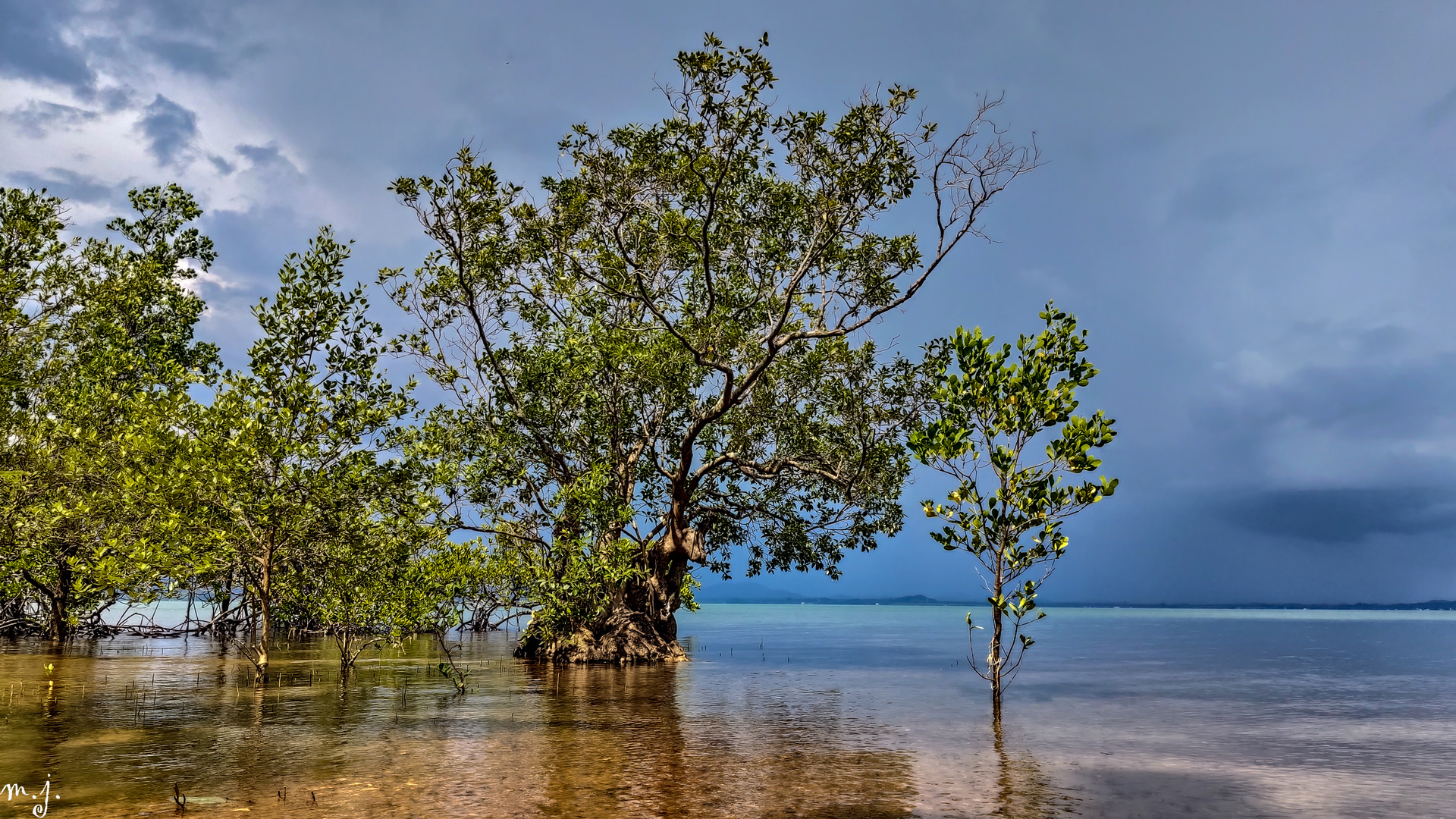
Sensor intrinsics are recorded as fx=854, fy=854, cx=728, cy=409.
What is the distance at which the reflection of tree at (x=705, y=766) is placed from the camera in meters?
11.1

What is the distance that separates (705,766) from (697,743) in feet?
6.93

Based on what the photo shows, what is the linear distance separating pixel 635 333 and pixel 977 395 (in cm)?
1506

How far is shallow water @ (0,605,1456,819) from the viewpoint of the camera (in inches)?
454

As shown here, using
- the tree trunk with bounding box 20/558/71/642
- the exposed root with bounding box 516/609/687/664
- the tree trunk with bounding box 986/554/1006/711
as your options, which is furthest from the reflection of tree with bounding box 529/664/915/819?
the tree trunk with bounding box 20/558/71/642

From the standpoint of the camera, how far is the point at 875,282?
2681 centimetres

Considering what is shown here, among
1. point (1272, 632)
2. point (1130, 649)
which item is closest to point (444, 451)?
point (1130, 649)

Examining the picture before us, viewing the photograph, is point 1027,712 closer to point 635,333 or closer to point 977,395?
point 977,395

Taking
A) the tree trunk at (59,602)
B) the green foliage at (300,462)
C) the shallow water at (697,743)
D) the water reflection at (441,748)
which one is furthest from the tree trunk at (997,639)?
the tree trunk at (59,602)

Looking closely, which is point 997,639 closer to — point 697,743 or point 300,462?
point 697,743

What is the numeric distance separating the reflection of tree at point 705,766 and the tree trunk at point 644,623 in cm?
875

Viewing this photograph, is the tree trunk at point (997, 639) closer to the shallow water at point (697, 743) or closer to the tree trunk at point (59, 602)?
the shallow water at point (697, 743)

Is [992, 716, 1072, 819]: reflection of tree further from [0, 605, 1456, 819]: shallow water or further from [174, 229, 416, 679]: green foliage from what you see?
[174, 229, 416, 679]: green foliage

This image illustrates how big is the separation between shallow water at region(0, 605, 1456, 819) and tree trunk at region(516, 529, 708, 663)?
1.52 meters

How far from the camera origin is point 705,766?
45.1 ft
